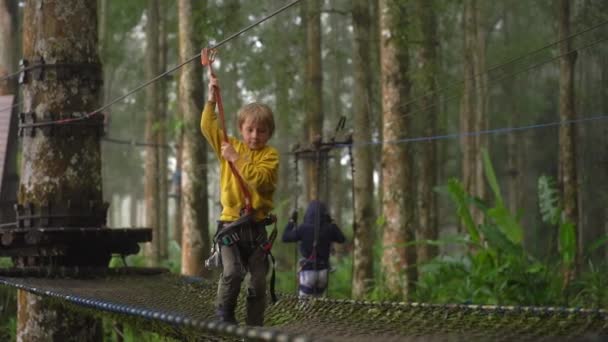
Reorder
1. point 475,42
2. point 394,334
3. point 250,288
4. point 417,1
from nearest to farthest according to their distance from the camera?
point 394,334
point 250,288
point 417,1
point 475,42

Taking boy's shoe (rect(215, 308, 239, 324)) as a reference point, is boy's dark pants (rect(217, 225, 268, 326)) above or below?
above

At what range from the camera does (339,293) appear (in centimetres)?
1223

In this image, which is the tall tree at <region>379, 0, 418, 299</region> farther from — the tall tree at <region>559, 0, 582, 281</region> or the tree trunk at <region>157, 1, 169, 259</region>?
the tree trunk at <region>157, 1, 169, 259</region>

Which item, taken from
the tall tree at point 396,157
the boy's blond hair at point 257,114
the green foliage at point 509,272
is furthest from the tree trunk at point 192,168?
the boy's blond hair at point 257,114

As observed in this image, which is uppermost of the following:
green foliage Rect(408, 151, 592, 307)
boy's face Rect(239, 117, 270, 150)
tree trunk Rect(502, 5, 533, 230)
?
tree trunk Rect(502, 5, 533, 230)

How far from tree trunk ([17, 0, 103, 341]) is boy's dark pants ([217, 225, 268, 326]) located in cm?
214

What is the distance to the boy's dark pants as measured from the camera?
13.0 ft

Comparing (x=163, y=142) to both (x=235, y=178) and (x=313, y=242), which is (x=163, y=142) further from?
(x=235, y=178)

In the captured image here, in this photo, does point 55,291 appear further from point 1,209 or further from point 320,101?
point 320,101

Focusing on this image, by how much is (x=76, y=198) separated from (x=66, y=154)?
13.3 inches

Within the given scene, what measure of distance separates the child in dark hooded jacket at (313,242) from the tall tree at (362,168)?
203cm

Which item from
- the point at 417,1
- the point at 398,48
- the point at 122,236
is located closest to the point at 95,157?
the point at 122,236

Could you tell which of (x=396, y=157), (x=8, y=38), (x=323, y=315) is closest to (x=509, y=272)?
(x=396, y=157)

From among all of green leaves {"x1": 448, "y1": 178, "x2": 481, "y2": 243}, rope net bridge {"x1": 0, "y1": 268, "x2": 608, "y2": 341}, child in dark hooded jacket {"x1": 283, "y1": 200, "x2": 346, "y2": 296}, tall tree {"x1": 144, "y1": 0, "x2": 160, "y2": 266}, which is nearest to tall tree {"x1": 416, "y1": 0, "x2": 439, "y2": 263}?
green leaves {"x1": 448, "y1": 178, "x2": 481, "y2": 243}
